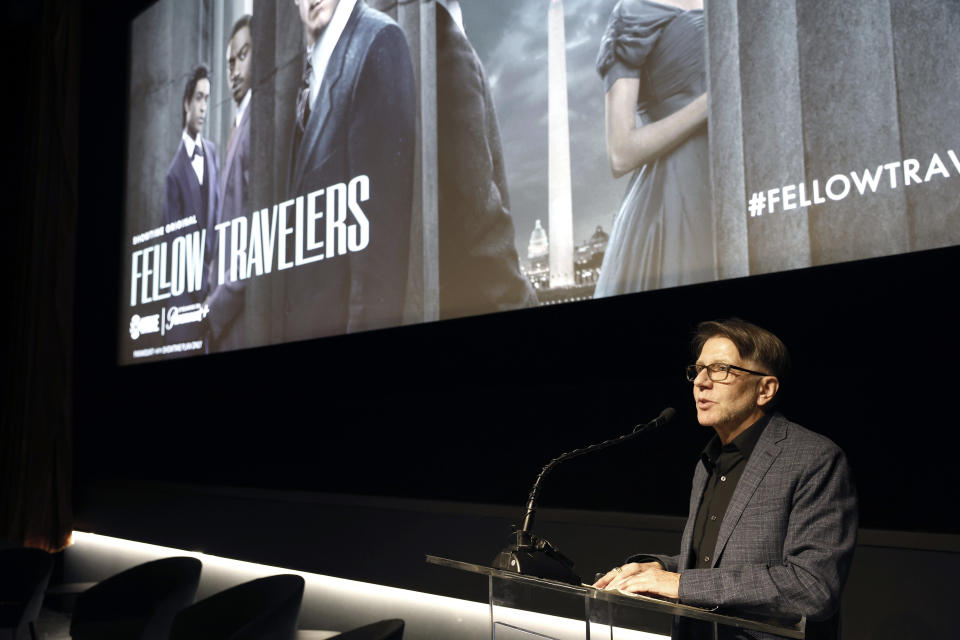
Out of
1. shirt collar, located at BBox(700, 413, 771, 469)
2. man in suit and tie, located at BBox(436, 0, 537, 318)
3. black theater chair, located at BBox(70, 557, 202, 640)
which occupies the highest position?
man in suit and tie, located at BBox(436, 0, 537, 318)

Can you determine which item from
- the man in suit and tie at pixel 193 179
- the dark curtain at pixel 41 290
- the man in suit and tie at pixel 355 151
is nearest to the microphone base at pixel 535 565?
the man in suit and tie at pixel 355 151

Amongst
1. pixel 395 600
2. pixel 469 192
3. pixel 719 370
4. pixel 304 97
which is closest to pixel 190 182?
pixel 304 97

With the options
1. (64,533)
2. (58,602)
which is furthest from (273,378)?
(64,533)

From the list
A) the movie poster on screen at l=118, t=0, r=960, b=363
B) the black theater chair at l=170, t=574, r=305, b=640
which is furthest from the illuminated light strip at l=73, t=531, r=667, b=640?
the movie poster on screen at l=118, t=0, r=960, b=363

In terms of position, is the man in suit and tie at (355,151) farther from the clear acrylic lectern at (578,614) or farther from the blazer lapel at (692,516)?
the clear acrylic lectern at (578,614)

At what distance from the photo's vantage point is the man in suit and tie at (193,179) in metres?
4.53

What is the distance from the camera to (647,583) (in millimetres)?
1407

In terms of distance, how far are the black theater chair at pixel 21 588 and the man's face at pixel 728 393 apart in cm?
311

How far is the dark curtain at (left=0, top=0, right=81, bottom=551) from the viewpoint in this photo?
5453mm

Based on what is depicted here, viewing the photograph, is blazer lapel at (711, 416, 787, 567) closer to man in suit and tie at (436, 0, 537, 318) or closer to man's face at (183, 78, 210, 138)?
man in suit and tie at (436, 0, 537, 318)

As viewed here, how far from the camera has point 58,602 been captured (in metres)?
4.07

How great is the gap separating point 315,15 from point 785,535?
3425 mm

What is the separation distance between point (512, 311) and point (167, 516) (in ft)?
9.54

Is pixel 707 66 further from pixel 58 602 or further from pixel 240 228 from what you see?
pixel 58 602
